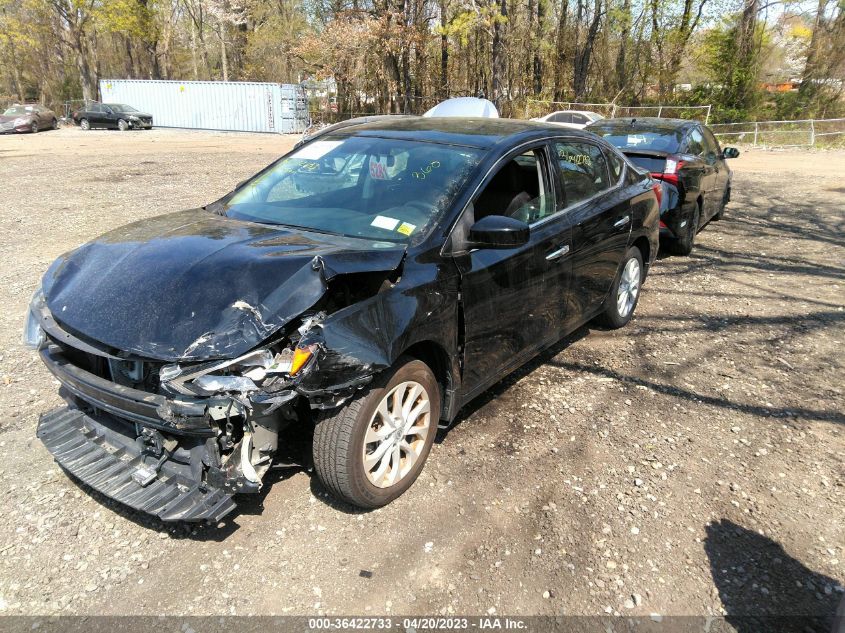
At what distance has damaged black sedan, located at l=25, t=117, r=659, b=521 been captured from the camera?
8.59 ft

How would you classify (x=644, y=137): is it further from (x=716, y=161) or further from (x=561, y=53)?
(x=561, y=53)

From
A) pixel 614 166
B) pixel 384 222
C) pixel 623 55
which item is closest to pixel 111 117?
pixel 623 55

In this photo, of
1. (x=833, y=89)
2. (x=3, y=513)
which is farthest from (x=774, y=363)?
(x=833, y=89)

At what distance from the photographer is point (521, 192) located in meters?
4.04

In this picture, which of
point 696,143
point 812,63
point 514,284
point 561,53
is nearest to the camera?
point 514,284

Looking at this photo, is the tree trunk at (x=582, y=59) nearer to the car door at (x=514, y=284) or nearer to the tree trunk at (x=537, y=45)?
the tree trunk at (x=537, y=45)

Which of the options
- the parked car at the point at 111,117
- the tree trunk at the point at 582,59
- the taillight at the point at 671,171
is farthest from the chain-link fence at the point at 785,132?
the parked car at the point at 111,117

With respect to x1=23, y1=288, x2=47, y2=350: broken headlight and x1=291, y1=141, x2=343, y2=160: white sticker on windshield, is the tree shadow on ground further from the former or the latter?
x1=23, y1=288, x2=47, y2=350: broken headlight

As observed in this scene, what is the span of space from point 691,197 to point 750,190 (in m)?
7.39

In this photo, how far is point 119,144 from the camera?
78.1 feet

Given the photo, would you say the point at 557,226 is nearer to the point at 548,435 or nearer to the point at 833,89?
the point at 548,435

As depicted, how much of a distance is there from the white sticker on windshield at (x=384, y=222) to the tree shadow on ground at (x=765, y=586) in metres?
2.31

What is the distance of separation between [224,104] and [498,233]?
3440 centimetres

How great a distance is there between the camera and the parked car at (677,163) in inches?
306
